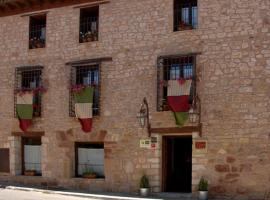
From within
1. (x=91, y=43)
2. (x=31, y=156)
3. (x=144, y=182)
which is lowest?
(x=144, y=182)

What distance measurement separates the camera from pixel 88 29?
22.3m

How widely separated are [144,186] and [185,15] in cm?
624

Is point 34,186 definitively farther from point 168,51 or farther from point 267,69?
point 267,69

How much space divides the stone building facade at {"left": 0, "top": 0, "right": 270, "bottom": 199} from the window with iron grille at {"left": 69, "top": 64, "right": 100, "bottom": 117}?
22cm

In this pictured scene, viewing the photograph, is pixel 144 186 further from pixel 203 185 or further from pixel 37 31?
pixel 37 31

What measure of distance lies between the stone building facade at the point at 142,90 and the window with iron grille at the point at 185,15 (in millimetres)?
261

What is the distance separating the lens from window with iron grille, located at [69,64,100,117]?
70.5 ft

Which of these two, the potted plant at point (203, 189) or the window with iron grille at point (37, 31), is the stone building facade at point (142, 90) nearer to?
the window with iron grille at point (37, 31)

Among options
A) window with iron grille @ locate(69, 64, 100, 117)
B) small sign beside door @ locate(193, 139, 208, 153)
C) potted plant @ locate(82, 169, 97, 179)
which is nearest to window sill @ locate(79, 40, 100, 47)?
window with iron grille @ locate(69, 64, 100, 117)

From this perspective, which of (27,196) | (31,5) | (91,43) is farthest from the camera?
(31,5)

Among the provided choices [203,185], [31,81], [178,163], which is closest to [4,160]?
[31,81]

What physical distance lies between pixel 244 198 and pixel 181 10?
698cm

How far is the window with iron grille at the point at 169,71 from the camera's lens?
64.4ft

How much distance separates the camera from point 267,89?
1814 cm
